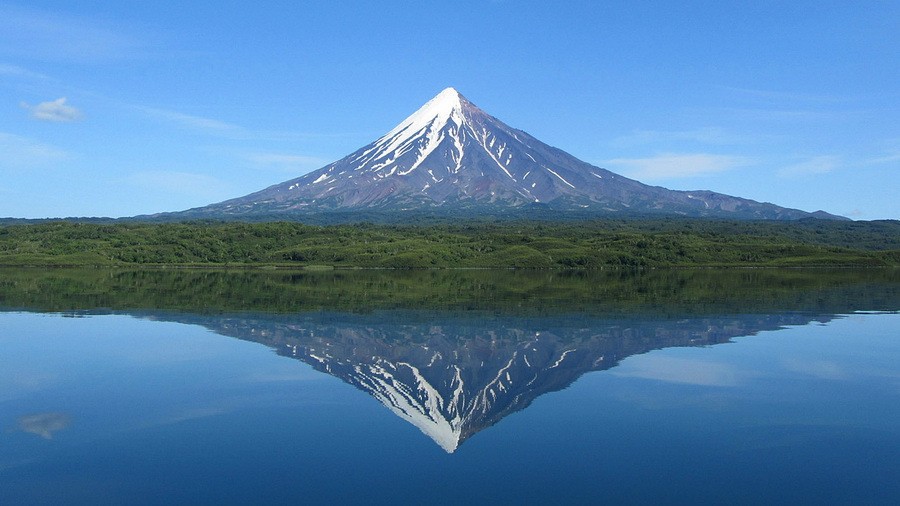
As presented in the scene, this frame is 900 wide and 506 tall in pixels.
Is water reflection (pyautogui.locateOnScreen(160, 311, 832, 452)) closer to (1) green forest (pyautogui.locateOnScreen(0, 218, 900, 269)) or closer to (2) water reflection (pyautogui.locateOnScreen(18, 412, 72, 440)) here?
(2) water reflection (pyautogui.locateOnScreen(18, 412, 72, 440))

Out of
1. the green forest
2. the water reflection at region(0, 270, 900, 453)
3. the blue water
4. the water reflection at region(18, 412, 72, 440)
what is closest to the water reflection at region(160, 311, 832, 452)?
the water reflection at region(0, 270, 900, 453)

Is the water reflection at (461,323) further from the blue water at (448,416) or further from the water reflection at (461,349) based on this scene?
the blue water at (448,416)

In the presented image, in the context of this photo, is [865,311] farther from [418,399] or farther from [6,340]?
[6,340]

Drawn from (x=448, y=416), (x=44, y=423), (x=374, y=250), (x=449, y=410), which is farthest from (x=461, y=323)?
(x=374, y=250)

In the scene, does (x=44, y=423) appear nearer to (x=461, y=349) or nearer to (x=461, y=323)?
(x=461, y=349)

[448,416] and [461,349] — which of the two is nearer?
[448,416]

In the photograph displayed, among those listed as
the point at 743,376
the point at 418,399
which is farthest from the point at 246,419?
the point at 743,376
